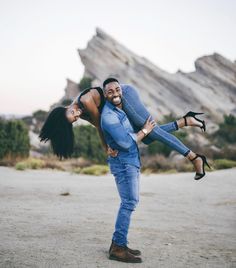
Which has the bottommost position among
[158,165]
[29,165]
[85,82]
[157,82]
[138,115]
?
[29,165]

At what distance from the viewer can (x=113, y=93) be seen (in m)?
4.37

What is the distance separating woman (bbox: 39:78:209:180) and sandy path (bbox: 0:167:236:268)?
99 centimetres

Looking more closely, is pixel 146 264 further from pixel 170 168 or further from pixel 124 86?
pixel 170 168

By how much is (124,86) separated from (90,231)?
2.11 metres

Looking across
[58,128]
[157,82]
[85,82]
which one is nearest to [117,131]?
[58,128]

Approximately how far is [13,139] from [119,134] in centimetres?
1696

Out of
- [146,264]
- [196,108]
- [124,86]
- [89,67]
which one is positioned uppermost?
[89,67]

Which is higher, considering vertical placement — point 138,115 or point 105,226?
point 138,115

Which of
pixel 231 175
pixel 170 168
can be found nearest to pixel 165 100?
pixel 170 168

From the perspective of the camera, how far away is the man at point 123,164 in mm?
4250

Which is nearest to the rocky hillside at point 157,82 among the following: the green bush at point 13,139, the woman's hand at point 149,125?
the green bush at point 13,139

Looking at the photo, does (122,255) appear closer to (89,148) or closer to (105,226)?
(105,226)

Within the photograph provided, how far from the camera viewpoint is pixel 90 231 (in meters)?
5.61

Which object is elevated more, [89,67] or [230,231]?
[89,67]
